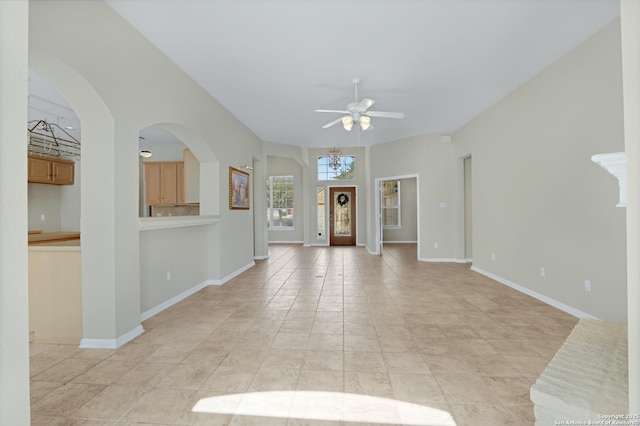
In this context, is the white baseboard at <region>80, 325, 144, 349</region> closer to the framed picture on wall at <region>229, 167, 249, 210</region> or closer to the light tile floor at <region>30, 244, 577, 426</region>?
the light tile floor at <region>30, 244, 577, 426</region>

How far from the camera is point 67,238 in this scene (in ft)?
15.7

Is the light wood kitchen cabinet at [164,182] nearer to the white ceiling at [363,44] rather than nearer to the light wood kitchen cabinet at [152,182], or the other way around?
the light wood kitchen cabinet at [152,182]

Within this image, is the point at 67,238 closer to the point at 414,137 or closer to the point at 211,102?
the point at 211,102

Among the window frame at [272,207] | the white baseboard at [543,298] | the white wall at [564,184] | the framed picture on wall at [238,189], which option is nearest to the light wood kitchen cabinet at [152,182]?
the framed picture on wall at [238,189]

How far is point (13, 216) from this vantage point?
0.89m

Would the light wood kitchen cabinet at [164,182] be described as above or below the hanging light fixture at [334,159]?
below

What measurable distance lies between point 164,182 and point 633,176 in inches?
276

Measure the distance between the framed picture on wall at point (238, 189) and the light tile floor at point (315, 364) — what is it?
72.7 inches

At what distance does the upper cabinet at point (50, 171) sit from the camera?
587 cm

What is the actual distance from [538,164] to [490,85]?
1.29 meters

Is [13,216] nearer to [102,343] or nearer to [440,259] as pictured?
[102,343]

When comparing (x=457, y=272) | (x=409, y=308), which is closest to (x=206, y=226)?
(x=409, y=308)

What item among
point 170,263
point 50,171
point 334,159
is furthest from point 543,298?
point 50,171

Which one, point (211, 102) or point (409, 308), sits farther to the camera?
point (211, 102)
